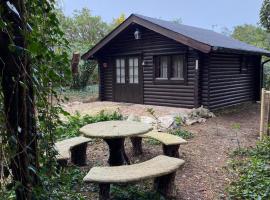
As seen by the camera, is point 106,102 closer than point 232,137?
No

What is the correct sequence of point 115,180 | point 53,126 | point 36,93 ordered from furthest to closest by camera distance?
point 115,180, point 53,126, point 36,93

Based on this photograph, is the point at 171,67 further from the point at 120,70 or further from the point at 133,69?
the point at 120,70

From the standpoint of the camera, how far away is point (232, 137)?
6824 millimetres

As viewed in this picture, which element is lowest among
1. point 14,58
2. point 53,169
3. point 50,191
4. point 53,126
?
point 50,191

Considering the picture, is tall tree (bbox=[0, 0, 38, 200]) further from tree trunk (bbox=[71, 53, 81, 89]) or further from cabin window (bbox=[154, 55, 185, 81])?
tree trunk (bbox=[71, 53, 81, 89])

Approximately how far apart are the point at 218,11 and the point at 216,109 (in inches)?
5067

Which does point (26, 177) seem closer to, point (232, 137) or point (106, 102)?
point (232, 137)

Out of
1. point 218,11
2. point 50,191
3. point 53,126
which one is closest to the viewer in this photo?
point 53,126

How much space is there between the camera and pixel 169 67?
10.5m

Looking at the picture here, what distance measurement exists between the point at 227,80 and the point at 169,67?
2.19m

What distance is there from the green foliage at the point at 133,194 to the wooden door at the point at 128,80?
769cm

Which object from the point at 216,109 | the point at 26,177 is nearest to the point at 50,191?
the point at 26,177

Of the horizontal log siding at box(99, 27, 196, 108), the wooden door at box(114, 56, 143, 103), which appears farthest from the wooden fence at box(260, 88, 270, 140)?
the wooden door at box(114, 56, 143, 103)

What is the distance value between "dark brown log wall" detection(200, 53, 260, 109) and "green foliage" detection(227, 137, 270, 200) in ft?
14.2
